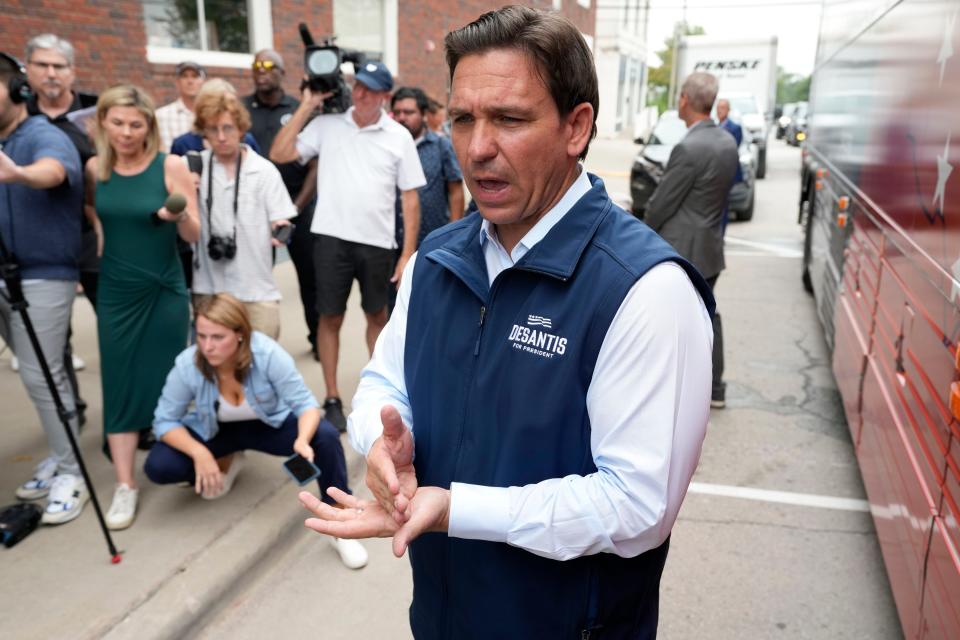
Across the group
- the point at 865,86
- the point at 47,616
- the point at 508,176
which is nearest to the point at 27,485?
the point at 47,616

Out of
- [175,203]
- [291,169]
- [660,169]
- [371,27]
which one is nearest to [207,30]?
[371,27]

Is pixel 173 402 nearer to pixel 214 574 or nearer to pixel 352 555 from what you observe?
pixel 214 574

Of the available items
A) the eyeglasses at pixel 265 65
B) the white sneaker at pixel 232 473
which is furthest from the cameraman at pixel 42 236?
the eyeglasses at pixel 265 65

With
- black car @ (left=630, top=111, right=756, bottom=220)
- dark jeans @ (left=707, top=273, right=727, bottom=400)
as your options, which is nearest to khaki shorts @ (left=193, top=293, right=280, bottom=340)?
dark jeans @ (left=707, top=273, right=727, bottom=400)

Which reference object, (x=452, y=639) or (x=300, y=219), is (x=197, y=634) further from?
(x=300, y=219)

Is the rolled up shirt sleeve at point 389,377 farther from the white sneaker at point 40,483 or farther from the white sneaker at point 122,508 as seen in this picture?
the white sneaker at point 40,483

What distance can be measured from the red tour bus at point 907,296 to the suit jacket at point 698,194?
2.47 feet

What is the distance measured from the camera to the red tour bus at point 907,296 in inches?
90.5

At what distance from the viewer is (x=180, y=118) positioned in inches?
243

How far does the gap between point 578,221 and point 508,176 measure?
15cm

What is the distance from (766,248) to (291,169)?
789cm

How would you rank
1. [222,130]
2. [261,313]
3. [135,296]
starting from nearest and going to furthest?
1. [135,296]
2. [222,130]
3. [261,313]

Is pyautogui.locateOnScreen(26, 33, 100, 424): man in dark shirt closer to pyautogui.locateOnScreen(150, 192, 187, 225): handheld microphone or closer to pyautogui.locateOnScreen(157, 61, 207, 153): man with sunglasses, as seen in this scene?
pyautogui.locateOnScreen(150, 192, 187, 225): handheld microphone

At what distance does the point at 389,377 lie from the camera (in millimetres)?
1675
